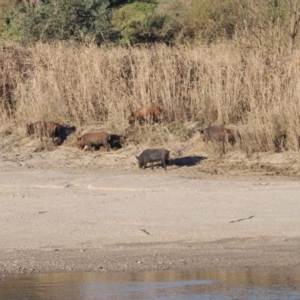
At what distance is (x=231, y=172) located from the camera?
444 inches

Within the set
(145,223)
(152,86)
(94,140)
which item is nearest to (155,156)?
(94,140)

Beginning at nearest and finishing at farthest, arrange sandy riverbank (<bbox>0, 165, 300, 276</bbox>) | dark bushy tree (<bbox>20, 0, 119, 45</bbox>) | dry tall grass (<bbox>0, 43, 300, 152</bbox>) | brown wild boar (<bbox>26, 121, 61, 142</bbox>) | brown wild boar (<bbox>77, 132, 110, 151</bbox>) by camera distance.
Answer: sandy riverbank (<bbox>0, 165, 300, 276</bbox>) < brown wild boar (<bbox>77, 132, 110, 151</bbox>) < brown wild boar (<bbox>26, 121, 61, 142</bbox>) < dry tall grass (<bbox>0, 43, 300, 152</bbox>) < dark bushy tree (<bbox>20, 0, 119, 45</bbox>)

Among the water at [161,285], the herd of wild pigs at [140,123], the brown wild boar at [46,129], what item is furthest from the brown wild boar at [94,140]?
the water at [161,285]

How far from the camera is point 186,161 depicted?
477 inches

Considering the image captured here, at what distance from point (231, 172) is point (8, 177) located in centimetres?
313

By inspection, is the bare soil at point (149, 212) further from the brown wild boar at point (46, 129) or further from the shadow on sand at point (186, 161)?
the brown wild boar at point (46, 129)

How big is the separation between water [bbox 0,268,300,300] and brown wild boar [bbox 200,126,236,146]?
598 centimetres

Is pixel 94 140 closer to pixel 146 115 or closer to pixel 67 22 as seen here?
pixel 146 115

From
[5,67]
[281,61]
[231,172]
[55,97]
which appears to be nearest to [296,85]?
[281,61]

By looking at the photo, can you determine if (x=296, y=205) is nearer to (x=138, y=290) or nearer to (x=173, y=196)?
(x=173, y=196)

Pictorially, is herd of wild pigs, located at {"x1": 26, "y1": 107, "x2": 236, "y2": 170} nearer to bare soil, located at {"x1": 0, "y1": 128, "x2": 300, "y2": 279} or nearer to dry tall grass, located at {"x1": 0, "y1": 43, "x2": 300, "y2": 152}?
bare soil, located at {"x1": 0, "y1": 128, "x2": 300, "y2": 279}

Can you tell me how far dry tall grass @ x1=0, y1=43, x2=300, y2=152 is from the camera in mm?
13477

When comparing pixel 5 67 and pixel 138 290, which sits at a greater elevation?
pixel 5 67

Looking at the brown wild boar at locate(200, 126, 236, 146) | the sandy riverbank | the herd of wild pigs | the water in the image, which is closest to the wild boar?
the herd of wild pigs
